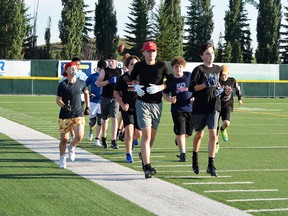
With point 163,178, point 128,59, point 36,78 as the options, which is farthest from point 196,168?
point 36,78

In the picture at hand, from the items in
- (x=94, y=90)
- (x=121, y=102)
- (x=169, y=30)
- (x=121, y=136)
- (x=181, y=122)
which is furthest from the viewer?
(x=169, y=30)

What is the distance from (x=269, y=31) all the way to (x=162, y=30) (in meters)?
13.3

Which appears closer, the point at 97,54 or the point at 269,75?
the point at 269,75

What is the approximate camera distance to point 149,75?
1006 centimetres

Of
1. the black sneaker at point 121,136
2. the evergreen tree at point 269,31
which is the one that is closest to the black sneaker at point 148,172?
the black sneaker at point 121,136

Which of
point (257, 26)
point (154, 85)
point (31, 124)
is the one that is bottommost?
point (31, 124)

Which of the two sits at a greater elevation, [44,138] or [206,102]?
[206,102]

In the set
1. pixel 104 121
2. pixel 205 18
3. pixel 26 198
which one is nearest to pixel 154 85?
pixel 26 198

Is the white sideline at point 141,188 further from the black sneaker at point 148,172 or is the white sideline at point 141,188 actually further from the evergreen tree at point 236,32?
the evergreen tree at point 236,32

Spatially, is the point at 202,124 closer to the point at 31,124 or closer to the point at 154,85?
the point at 154,85

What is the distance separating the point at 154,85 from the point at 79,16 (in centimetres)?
6797

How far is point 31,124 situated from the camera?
773 inches

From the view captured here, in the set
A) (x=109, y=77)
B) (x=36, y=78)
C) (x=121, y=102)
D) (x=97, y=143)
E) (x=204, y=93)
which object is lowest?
(x=97, y=143)

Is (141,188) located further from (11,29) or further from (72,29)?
(72,29)
